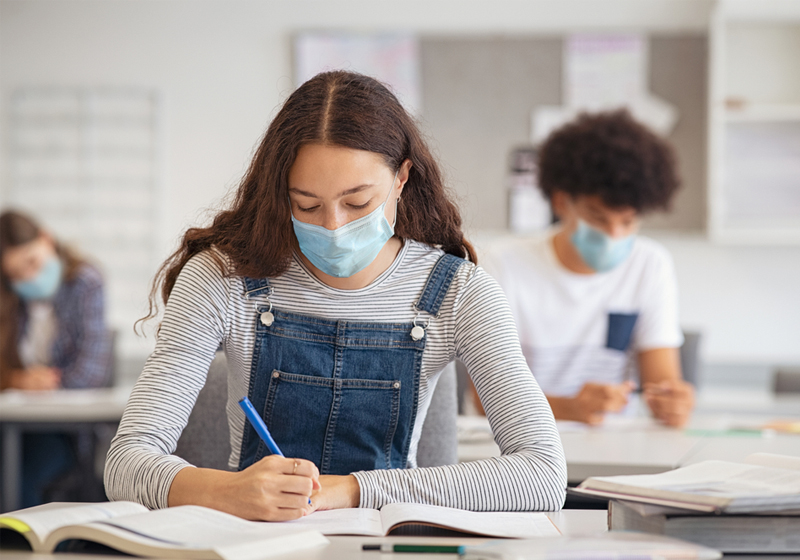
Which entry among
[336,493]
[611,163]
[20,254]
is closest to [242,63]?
[20,254]

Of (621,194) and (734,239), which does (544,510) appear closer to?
(621,194)

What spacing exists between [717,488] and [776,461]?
0.22 metres

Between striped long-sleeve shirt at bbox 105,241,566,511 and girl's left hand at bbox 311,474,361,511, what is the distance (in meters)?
0.01

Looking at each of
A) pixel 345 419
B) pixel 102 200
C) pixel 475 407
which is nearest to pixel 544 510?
pixel 345 419

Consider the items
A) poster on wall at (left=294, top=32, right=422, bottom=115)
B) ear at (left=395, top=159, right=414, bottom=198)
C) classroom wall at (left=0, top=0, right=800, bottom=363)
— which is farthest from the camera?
poster on wall at (left=294, top=32, right=422, bottom=115)

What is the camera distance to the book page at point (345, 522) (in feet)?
2.74

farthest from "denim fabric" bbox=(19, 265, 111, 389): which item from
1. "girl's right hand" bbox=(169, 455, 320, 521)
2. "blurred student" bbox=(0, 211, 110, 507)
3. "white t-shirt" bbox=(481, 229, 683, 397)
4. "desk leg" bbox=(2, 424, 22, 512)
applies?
"girl's right hand" bbox=(169, 455, 320, 521)

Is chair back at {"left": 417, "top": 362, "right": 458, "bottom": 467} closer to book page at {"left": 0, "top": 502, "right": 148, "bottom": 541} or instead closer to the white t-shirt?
book page at {"left": 0, "top": 502, "right": 148, "bottom": 541}

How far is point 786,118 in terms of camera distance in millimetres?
3199

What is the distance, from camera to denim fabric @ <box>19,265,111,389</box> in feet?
9.89

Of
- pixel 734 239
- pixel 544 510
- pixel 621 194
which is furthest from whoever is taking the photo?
pixel 734 239

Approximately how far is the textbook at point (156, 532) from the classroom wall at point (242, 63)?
109 inches

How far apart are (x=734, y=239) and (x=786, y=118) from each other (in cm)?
52

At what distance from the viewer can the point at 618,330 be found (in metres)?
2.12
